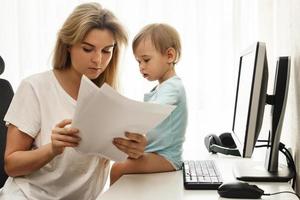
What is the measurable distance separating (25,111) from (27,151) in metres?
0.13

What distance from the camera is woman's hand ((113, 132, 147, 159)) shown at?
115 cm

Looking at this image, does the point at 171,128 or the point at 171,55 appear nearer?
the point at 171,128

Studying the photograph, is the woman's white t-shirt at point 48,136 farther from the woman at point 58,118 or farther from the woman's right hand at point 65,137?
the woman's right hand at point 65,137

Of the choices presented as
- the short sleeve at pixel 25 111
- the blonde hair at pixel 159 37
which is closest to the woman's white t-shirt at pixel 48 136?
the short sleeve at pixel 25 111

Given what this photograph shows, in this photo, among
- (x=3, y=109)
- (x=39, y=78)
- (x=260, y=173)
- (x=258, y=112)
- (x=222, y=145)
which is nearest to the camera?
(x=258, y=112)

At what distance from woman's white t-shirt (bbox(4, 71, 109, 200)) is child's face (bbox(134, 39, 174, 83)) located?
28 cm

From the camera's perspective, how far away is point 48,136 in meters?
1.34

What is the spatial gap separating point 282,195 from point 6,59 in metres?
1.90

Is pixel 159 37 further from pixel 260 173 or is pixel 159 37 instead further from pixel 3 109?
pixel 3 109

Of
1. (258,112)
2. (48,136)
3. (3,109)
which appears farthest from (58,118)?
(258,112)

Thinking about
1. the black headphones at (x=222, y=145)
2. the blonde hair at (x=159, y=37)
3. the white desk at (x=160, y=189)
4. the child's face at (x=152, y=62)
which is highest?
the blonde hair at (x=159, y=37)

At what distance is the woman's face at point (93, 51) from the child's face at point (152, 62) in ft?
0.37

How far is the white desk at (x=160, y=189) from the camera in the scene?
1.06 meters

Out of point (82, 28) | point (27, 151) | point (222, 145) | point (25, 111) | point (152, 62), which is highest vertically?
point (82, 28)
